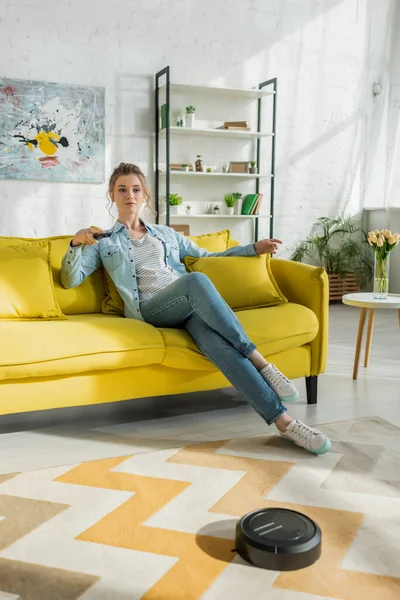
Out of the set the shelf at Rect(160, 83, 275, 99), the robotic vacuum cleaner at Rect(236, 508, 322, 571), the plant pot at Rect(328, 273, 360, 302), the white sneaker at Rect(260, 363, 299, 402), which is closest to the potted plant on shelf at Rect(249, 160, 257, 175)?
the shelf at Rect(160, 83, 275, 99)

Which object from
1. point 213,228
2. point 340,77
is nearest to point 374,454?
point 213,228

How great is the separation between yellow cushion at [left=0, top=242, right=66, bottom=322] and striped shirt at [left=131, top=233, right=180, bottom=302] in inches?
14.9

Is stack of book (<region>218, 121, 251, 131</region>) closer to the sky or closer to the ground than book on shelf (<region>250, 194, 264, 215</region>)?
closer to the sky

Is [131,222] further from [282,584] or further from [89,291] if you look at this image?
[282,584]

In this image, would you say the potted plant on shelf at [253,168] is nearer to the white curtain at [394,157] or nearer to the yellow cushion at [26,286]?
the white curtain at [394,157]

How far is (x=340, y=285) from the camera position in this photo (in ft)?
21.6

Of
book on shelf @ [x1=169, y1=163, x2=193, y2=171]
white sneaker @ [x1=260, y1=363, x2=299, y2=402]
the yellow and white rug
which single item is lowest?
the yellow and white rug

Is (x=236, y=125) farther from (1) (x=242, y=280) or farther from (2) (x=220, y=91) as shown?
(1) (x=242, y=280)

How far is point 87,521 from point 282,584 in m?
0.58

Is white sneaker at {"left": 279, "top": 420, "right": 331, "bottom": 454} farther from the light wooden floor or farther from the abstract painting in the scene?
the abstract painting

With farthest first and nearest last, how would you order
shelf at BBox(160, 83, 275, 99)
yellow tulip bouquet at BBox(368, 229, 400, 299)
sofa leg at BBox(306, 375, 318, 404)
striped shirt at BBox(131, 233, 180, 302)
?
shelf at BBox(160, 83, 275, 99), yellow tulip bouquet at BBox(368, 229, 400, 299), sofa leg at BBox(306, 375, 318, 404), striped shirt at BBox(131, 233, 180, 302)

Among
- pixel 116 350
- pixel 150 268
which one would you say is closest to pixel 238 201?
pixel 150 268

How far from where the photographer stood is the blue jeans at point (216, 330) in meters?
2.41

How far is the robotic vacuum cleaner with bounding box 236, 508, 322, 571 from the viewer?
1556mm
